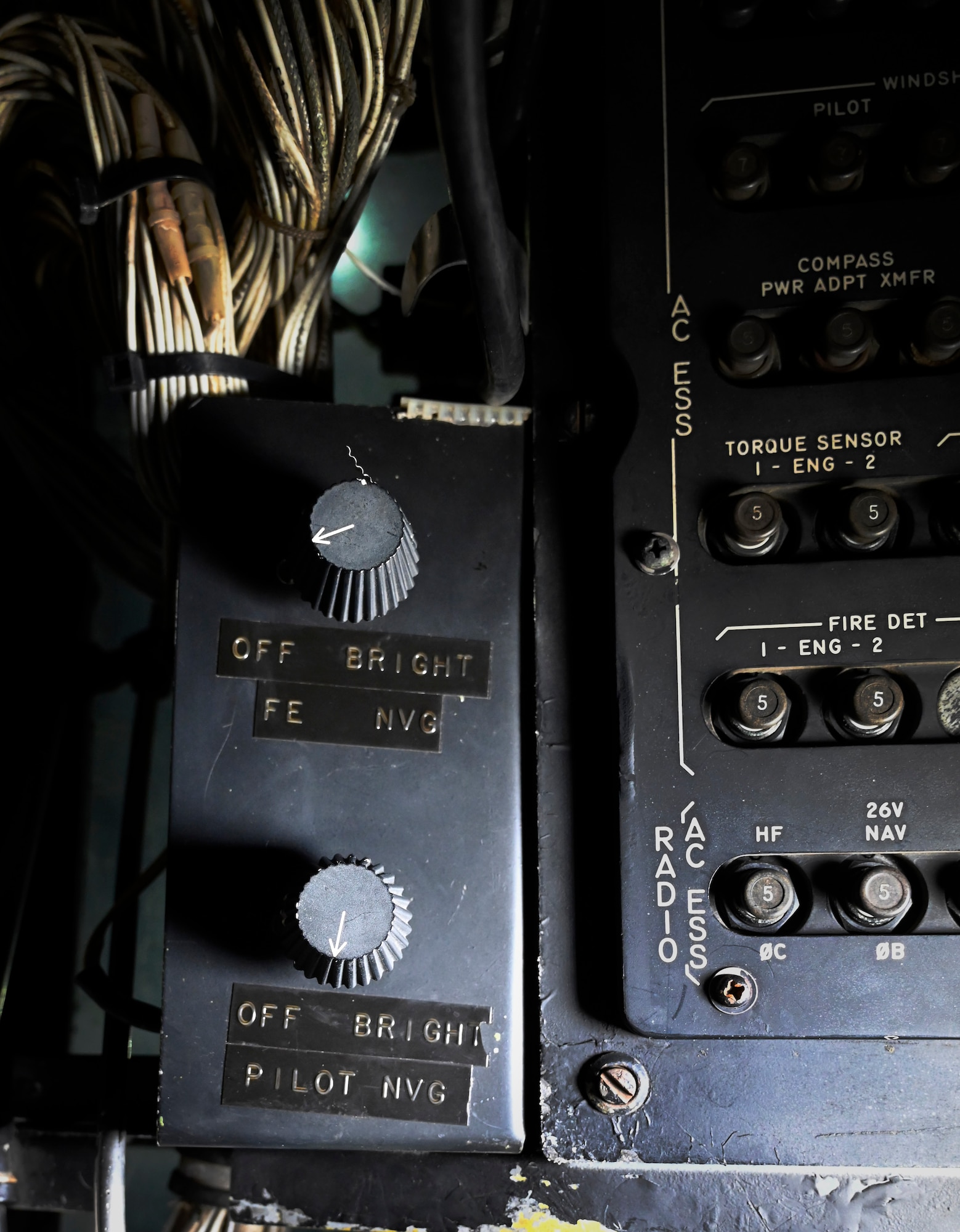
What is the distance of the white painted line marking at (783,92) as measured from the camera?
694mm

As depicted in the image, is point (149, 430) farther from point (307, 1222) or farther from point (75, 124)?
point (307, 1222)

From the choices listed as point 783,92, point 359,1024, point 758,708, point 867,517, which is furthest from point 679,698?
point 783,92

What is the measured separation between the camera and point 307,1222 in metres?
0.71

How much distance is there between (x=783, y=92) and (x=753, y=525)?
0.31m

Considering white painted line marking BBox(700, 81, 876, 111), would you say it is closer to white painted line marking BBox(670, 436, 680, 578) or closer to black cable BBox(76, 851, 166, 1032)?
white painted line marking BBox(670, 436, 680, 578)

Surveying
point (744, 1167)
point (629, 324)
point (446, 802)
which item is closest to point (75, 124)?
point (629, 324)

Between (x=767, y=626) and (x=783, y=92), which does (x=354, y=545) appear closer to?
(x=767, y=626)

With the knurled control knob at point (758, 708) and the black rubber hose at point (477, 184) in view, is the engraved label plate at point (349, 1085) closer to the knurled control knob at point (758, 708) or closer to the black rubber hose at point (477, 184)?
the knurled control knob at point (758, 708)

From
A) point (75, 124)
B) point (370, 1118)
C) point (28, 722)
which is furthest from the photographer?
point (28, 722)

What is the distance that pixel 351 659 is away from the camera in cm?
70

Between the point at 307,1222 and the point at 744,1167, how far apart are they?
0.30m

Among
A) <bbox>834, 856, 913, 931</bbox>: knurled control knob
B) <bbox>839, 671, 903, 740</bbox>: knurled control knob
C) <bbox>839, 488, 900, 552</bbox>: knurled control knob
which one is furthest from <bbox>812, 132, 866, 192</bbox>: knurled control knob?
<bbox>834, 856, 913, 931</bbox>: knurled control knob

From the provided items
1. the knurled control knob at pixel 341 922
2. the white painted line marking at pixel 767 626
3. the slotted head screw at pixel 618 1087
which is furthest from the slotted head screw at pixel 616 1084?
the white painted line marking at pixel 767 626

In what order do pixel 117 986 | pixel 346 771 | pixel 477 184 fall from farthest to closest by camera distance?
pixel 117 986
pixel 346 771
pixel 477 184
